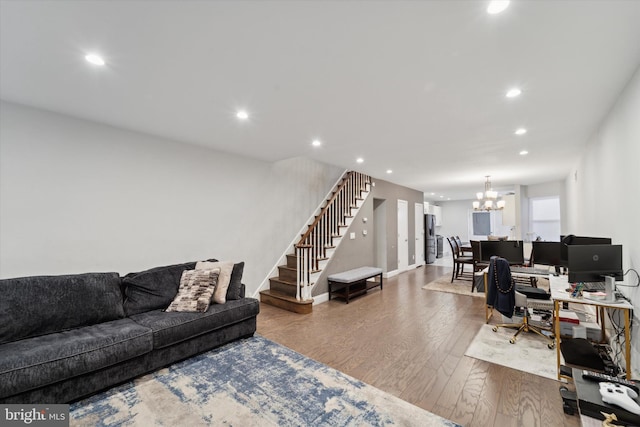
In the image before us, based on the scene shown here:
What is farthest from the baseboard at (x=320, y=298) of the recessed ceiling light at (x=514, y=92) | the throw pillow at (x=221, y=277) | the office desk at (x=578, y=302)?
A: the recessed ceiling light at (x=514, y=92)

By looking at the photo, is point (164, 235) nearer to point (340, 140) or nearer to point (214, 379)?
point (214, 379)

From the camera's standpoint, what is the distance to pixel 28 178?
108 inches

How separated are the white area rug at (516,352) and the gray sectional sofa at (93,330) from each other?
261cm

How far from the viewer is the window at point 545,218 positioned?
814cm

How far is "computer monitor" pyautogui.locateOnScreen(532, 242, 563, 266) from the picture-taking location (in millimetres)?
3791

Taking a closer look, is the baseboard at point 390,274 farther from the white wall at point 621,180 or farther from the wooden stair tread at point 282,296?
the white wall at point 621,180

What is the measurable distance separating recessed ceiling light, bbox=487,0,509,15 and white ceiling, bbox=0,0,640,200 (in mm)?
32

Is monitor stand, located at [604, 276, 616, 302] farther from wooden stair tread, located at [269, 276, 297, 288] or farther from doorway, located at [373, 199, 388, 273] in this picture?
doorway, located at [373, 199, 388, 273]

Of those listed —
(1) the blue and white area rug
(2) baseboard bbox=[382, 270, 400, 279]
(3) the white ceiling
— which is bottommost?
(1) the blue and white area rug

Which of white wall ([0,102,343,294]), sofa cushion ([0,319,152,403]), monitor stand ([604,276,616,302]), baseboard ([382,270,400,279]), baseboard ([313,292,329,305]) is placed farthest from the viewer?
baseboard ([382,270,400,279])

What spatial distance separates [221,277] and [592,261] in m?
3.79

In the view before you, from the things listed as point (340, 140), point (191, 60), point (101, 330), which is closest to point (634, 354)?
point (340, 140)

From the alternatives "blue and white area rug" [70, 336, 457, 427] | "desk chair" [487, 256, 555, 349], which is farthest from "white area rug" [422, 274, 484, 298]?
"blue and white area rug" [70, 336, 457, 427]

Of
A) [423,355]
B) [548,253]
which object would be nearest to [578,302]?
[423,355]
